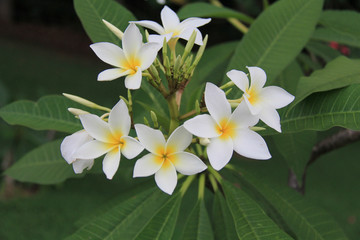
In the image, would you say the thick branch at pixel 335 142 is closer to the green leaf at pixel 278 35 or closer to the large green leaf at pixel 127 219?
the green leaf at pixel 278 35

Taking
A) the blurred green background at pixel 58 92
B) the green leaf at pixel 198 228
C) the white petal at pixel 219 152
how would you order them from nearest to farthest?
1. the white petal at pixel 219 152
2. the green leaf at pixel 198 228
3. the blurred green background at pixel 58 92

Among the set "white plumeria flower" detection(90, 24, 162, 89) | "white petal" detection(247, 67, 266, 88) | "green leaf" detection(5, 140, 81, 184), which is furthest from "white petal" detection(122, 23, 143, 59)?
"green leaf" detection(5, 140, 81, 184)

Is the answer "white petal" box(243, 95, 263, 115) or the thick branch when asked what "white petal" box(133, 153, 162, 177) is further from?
the thick branch

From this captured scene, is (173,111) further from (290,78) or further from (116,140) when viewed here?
(290,78)

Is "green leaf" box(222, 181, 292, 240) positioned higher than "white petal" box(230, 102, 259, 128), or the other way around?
"white petal" box(230, 102, 259, 128)

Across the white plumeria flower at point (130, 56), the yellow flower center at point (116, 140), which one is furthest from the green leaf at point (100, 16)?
the yellow flower center at point (116, 140)

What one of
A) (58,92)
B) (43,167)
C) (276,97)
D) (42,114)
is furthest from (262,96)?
(58,92)
